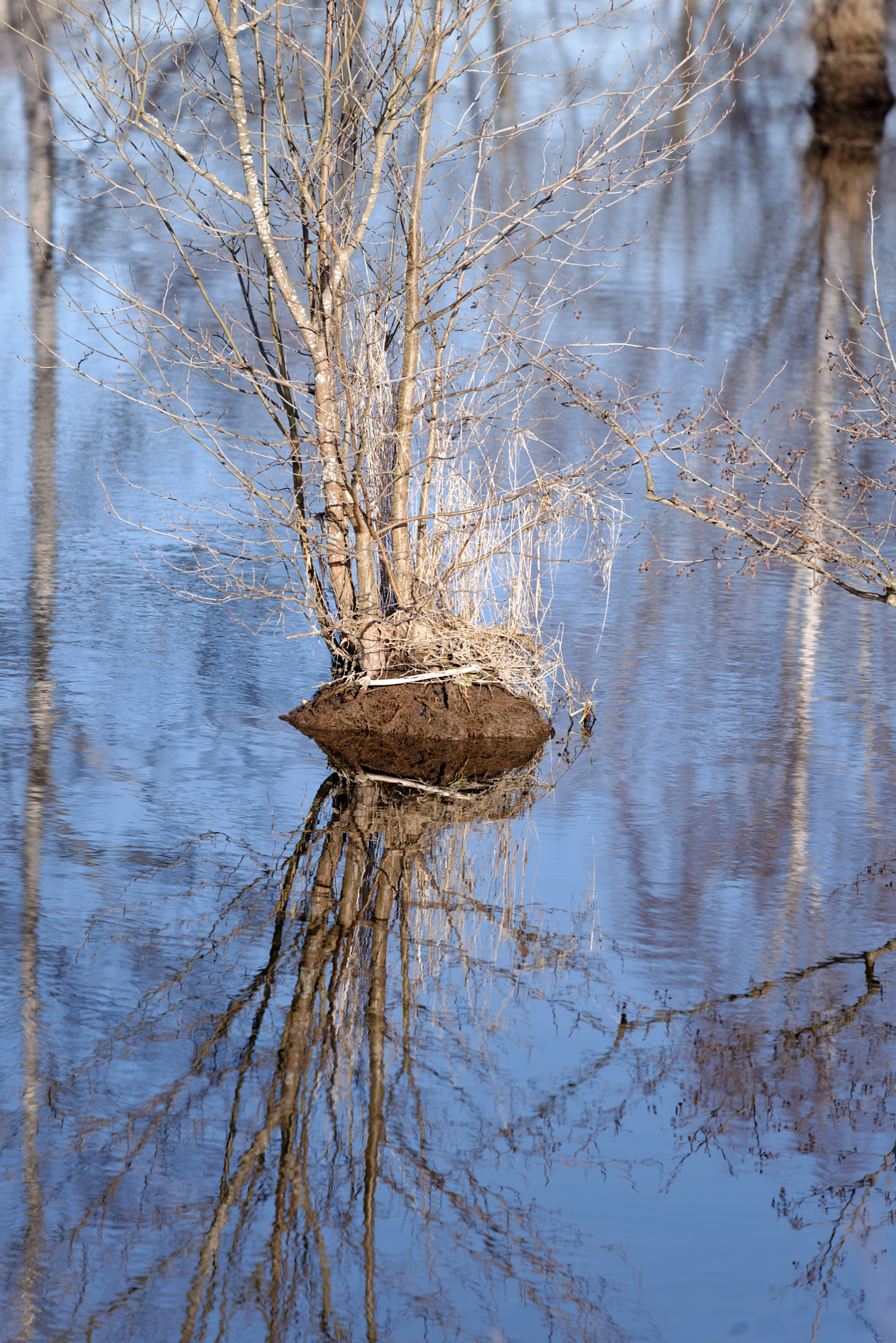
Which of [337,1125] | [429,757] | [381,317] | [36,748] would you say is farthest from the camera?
[381,317]

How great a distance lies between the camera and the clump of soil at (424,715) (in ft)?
19.4

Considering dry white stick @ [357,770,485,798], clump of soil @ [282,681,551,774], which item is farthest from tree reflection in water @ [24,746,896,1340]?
clump of soil @ [282,681,551,774]

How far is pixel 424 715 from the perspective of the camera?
597 cm

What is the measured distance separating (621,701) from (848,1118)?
9.40 ft

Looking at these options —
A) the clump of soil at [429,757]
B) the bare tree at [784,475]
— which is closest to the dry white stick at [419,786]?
the clump of soil at [429,757]

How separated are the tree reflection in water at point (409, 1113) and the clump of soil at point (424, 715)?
1221mm

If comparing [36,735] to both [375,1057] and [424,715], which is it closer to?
[424,715]

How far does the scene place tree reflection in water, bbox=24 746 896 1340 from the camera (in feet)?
9.68

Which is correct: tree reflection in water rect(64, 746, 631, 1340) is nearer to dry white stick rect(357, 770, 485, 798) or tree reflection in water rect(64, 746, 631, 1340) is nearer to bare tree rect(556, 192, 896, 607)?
dry white stick rect(357, 770, 485, 798)

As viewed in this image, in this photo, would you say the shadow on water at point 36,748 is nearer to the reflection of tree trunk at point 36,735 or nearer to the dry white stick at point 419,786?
the reflection of tree trunk at point 36,735

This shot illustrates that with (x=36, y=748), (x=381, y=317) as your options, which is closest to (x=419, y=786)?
(x=36, y=748)

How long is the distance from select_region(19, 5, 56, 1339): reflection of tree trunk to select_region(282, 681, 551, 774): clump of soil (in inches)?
40.1

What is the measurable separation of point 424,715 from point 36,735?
1.42 meters

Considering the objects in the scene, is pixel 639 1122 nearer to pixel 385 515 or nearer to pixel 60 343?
→ pixel 385 515
